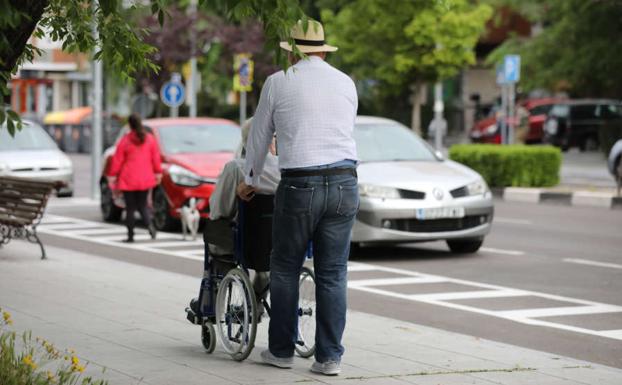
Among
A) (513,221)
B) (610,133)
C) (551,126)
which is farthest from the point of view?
(551,126)

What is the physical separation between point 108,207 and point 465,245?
689cm

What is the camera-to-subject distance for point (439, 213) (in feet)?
49.3

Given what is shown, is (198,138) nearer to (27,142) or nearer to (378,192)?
(378,192)

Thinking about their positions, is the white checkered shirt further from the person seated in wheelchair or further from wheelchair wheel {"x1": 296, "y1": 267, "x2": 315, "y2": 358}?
wheelchair wheel {"x1": 296, "y1": 267, "x2": 315, "y2": 358}

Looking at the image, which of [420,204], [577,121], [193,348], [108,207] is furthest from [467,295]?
[577,121]

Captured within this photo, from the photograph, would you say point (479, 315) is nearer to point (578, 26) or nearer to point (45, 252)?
point (45, 252)

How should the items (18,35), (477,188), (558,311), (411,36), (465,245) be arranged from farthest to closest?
(411,36), (465,245), (477,188), (558,311), (18,35)

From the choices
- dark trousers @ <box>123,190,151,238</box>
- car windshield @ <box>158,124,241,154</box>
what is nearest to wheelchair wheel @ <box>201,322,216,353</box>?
dark trousers @ <box>123,190,151,238</box>

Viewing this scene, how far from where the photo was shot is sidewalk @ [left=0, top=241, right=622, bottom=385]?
7465 millimetres

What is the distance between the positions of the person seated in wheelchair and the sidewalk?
1.74 ft

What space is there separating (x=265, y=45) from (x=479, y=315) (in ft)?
19.5

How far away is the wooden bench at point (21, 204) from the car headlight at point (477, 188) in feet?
14.3

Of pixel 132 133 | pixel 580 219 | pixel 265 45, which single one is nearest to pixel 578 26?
pixel 580 219

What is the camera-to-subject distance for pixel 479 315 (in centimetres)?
1111
